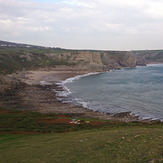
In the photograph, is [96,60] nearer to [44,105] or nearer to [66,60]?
[66,60]

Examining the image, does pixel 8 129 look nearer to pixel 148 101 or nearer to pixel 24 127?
pixel 24 127

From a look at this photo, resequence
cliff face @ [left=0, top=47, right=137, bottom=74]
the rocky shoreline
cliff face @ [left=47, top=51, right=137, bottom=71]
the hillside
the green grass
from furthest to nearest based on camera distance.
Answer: cliff face @ [left=47, top=51, right=137, bottom=71] → cliff face @ [left=0, top=47, right=137, bottom=74] → the hillside → the rocky shoreline → the green grass

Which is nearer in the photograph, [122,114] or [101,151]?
[101,151]

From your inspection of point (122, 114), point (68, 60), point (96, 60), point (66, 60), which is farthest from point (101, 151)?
point (96, 60)

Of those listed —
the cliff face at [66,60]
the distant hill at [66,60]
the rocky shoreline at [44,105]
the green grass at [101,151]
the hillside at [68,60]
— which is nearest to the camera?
the green grass at [101,151]

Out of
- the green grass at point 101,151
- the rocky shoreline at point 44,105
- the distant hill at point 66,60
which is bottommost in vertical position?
the rocky shoreline at point 44,105

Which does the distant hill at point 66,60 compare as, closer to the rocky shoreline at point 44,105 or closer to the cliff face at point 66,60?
the cliff face at point 66,60

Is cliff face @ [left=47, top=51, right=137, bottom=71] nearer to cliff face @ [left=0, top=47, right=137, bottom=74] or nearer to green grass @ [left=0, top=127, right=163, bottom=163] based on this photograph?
cliff face @ [left=0, top=47, right=137, bottom=74]

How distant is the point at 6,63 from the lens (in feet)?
379

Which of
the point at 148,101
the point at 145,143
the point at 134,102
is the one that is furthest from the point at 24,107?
the point at 145,143

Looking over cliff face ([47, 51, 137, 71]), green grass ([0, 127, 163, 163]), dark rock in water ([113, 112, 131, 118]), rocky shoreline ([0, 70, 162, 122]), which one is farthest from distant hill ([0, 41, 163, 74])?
green grass ([0, 127, 163, 163])

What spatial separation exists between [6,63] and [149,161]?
112432 mm

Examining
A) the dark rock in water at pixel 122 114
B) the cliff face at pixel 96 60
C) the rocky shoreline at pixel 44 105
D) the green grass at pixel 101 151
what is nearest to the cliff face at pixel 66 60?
the cliff face at pixel 96 60

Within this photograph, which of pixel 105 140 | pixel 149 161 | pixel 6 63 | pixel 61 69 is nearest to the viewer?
pixel 149 161
